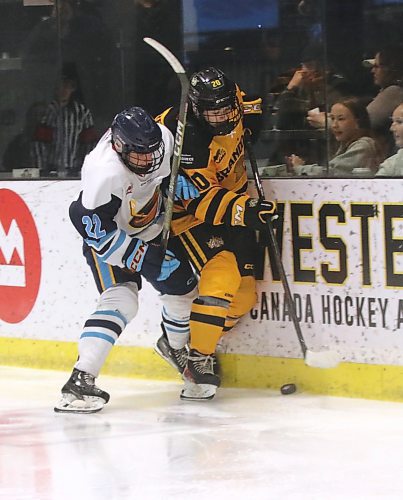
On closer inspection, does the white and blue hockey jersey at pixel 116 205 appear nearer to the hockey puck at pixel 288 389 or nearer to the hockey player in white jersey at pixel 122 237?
the hockey player in white jersey at pixel 122 237

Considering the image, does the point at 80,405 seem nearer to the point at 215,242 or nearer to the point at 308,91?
the point at 215,242

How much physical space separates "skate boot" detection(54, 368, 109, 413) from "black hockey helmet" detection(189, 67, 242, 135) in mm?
991

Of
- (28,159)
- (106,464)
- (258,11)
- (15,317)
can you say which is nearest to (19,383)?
(15,317)

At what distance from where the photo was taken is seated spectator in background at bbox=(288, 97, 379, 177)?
4.35 metres

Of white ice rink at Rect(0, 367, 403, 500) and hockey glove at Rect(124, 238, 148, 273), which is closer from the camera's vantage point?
white ice rink at Rect(0, 367, 403, 500)

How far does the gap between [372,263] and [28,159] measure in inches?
65.3

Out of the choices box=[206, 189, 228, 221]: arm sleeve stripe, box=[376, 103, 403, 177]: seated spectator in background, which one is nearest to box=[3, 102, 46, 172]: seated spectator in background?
box=[206, 189, 228, 221]: arm sleeve stripe

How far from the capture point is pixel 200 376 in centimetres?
446

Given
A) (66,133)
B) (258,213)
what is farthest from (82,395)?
(66,133)

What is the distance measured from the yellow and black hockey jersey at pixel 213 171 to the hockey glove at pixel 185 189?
0.02m

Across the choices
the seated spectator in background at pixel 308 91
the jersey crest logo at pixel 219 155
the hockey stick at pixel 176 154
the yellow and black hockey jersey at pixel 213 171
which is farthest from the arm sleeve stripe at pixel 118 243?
the seated spectator in background at pixel 308 91

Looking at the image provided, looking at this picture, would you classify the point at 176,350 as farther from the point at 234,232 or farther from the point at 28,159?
A: the point at 28,159

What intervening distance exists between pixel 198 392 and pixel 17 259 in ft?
3.75

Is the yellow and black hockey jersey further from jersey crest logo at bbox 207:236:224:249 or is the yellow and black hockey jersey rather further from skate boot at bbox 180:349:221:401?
skate boot at bbox 180:349:221:401
